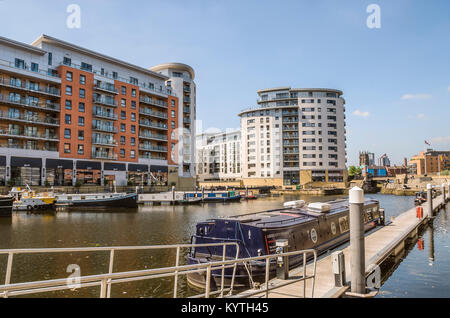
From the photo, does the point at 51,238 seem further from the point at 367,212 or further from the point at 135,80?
the point at 135,80

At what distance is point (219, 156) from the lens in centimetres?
14050

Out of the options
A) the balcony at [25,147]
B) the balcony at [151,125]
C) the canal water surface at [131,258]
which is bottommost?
the canal water surface at [131,258]

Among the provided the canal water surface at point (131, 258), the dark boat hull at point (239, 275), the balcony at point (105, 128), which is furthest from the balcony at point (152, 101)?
the dark boat hull at point (239, 275)

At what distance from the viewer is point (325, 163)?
103875 millimetres

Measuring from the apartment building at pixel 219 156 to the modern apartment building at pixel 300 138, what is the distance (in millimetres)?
16860

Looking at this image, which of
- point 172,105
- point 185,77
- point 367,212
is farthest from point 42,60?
point 367,212

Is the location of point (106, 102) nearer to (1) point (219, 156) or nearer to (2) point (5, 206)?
(2) point (5, 206)

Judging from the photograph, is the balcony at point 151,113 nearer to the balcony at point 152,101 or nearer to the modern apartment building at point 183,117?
the balcony at point 152,101

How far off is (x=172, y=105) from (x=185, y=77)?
10273mm

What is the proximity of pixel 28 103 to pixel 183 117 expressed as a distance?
34.0 meters

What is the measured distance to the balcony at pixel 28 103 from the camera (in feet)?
159

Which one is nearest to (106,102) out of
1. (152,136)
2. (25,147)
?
(152,136)

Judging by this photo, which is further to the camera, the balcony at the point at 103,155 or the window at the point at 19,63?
the balcony at the point at 103,155

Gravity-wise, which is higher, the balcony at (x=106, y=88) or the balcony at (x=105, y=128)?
the balcony at (x=106, y=88)
